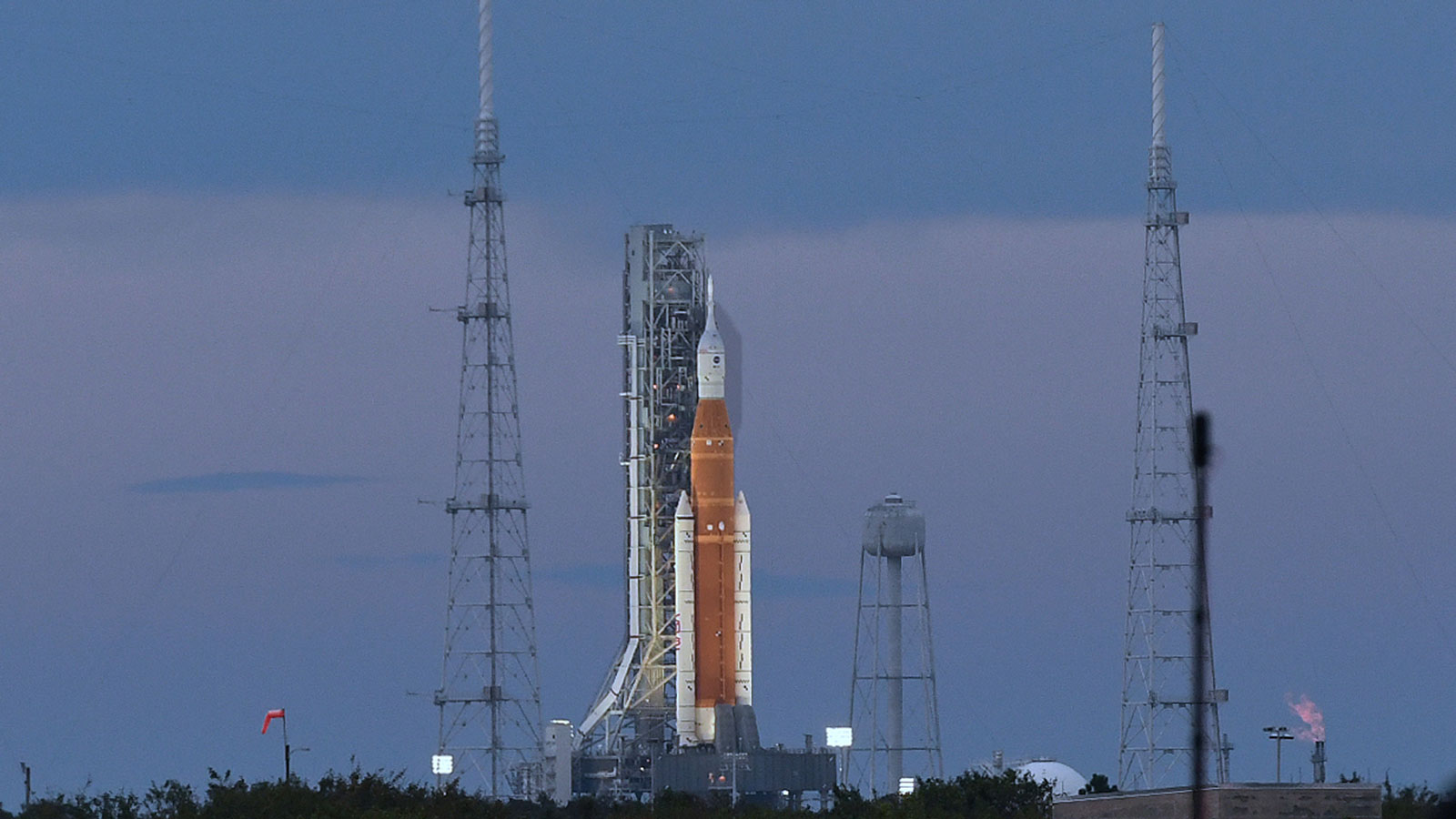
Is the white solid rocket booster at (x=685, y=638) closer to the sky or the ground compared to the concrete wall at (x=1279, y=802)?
closer to the sky

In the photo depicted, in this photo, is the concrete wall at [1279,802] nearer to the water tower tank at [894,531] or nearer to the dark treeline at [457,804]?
the dark treeline at [457,804]

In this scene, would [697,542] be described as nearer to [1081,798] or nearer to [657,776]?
[657,776]

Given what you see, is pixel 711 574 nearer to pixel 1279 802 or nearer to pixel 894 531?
pixel 894 531

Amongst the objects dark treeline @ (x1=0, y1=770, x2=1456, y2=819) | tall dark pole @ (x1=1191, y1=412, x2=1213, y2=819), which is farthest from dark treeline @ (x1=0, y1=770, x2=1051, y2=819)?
tall dark pole @ (x1=1191, y1=412, x2=1213, y2=819)

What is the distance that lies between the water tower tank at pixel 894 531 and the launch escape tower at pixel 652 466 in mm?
8355

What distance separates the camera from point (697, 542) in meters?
114

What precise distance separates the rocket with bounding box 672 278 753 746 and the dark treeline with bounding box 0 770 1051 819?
20.0ft

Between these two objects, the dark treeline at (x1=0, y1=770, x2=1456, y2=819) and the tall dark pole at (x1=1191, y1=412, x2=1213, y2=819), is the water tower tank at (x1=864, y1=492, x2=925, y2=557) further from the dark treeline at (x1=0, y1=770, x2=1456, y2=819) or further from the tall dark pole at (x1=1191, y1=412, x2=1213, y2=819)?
the tall dark pole at (x1=1191, y1=412, x2=1213, y2=819)

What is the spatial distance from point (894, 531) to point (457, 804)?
26.4 m

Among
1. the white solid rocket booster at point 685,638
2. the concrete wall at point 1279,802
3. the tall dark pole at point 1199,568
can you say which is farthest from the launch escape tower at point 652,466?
the tall dark pole at point 1199,568

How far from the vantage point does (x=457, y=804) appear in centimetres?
9694

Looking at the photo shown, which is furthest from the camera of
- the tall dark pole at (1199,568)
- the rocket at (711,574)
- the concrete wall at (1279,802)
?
the rocket at (711,574)

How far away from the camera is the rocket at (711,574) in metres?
114

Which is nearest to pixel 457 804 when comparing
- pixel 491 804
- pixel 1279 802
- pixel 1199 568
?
pixel 491 804
